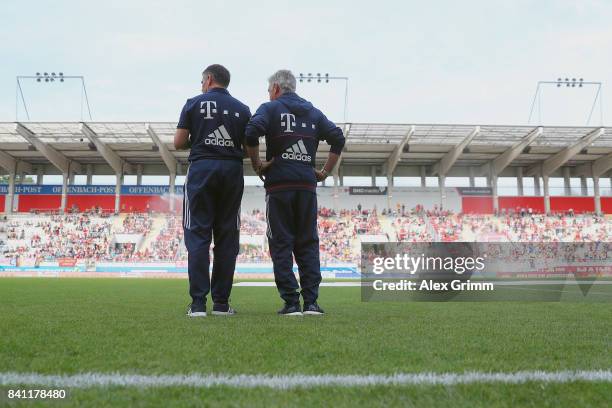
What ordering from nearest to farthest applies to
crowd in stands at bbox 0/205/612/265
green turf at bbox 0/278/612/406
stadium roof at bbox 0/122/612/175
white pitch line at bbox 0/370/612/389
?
green turf at bbox 0/278/612/406
white pitch line at bbox 0/370/612/389
crowd in stands at bbox 0/205/612/265
stadium roof at bbox 0/122/612/175

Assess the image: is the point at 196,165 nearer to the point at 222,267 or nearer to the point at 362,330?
the point at 222,267

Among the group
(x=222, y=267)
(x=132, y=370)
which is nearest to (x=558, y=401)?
(x=132, y=370)

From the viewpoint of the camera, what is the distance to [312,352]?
85.7 inches

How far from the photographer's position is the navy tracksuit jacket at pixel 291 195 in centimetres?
407

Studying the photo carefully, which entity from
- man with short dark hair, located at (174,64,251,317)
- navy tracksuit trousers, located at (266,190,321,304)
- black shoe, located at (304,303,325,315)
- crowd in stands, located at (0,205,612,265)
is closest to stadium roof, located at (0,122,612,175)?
crowd in stands, located at (0,205,612,265)

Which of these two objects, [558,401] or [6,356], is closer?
[558,401]

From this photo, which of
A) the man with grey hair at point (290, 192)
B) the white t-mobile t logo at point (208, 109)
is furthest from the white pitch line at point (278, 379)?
the white t-mobile t logo at point (208, 109)

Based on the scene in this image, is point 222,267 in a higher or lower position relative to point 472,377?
higher

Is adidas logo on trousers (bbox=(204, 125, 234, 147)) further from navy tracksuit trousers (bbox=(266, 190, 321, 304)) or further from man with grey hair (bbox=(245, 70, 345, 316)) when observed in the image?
navy tracksuit trousers (bbox=(266, 190, 321, 304))

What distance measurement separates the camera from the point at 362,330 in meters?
2.92

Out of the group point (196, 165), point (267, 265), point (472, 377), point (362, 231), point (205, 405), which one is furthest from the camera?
point (362, 231)

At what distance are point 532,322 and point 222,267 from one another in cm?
242

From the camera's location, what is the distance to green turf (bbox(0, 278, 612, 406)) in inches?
59.2

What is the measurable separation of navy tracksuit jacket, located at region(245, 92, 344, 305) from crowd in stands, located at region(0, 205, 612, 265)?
2574 centimetres
